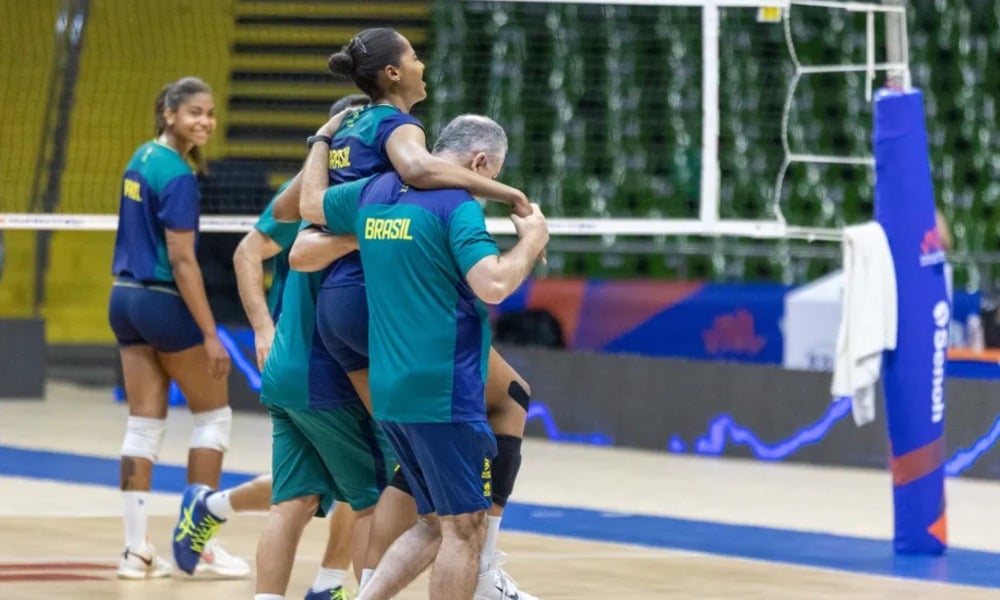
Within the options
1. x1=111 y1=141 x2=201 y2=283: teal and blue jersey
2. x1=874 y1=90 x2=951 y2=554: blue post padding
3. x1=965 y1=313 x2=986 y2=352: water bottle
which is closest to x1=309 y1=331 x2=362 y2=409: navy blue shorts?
x1=111 y1=141 x2=201 y2=283: teal and blue jersey

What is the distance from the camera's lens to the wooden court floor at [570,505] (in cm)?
684

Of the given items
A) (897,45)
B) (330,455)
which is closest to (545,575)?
(330,455)

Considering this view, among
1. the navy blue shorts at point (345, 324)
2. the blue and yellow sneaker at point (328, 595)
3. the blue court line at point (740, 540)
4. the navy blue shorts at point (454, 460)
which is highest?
the navy blue shorts at point (345, 324)

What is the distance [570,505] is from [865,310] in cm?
225

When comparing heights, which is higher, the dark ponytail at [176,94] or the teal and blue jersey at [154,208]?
the dark ponytail at [176,94]

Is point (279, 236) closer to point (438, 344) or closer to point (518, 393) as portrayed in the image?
point (518, 393)

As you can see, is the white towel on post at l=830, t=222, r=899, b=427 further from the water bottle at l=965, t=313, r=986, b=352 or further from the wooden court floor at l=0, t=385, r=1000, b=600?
the water bottle at l=965, t=313, r=986, b=352

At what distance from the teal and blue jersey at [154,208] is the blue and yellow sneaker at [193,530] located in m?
0.81

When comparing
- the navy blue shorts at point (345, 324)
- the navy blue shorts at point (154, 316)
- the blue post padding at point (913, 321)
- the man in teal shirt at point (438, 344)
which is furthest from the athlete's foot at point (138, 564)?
the blue post padding at point (913, 321)

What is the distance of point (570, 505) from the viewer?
9.52m

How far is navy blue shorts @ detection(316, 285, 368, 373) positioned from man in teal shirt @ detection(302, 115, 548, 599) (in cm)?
32

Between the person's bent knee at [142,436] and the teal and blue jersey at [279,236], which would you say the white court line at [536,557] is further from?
the teal and blue jersey at [279,236]

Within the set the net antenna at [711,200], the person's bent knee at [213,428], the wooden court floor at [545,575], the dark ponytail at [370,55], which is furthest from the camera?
the net antenna at [711,200]

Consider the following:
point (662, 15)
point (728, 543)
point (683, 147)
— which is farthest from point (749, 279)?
point (728, 543)
